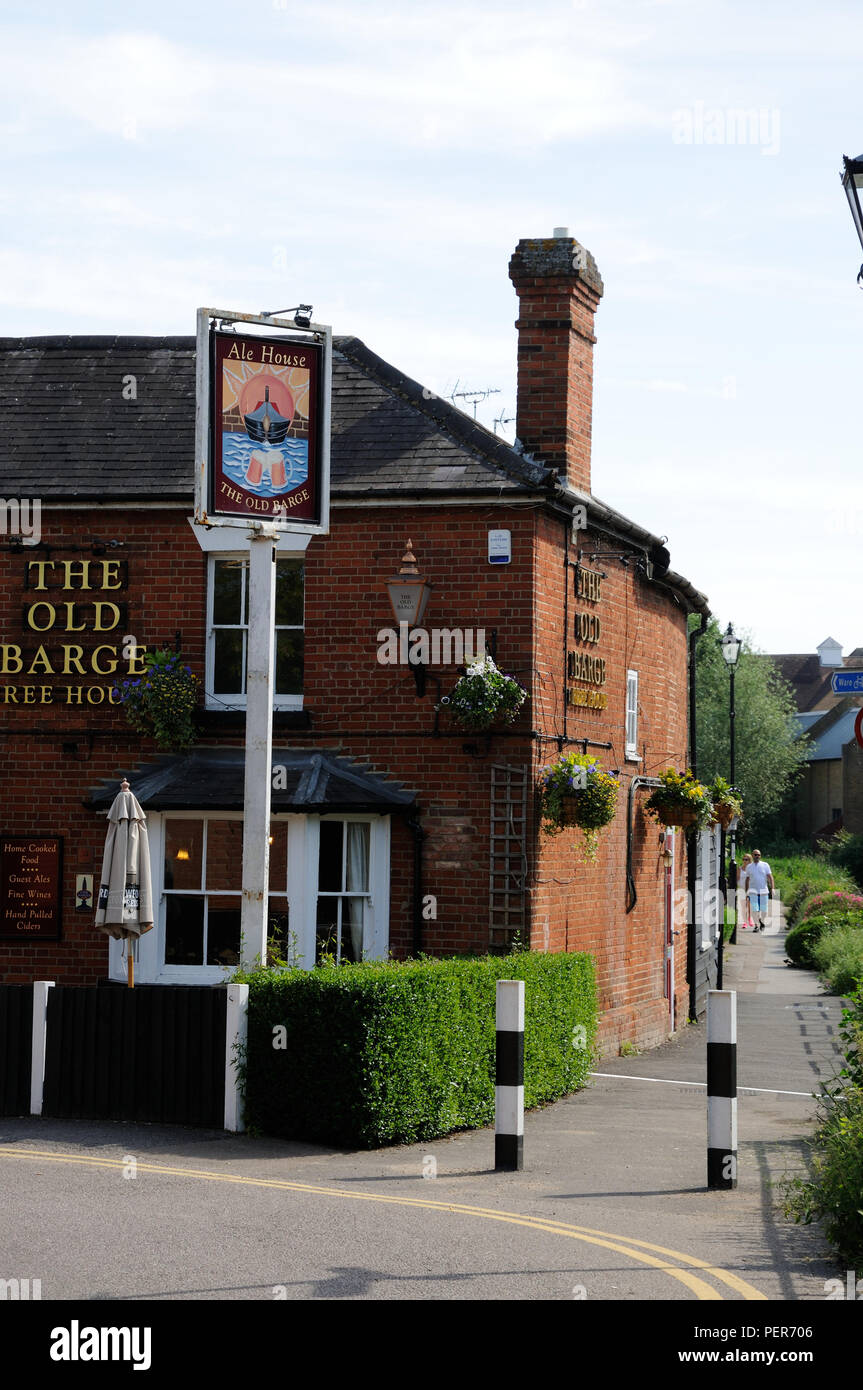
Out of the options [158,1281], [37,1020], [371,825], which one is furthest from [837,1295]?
[371,825]

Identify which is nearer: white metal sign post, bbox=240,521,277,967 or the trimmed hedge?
the trimmed hedge

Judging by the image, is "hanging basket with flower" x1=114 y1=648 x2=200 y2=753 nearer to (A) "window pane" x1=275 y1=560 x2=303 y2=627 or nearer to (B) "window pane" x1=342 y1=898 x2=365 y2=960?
(A) "window pane" x1=275 y1=560 x2=303 y2=627

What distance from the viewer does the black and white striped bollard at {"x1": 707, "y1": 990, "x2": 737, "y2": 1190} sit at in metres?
9.90

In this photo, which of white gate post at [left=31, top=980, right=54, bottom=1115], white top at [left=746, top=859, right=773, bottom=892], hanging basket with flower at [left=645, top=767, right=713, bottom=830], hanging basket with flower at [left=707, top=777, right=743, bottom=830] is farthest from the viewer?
white top at [left=746, top=859, right=773, bottom=892]

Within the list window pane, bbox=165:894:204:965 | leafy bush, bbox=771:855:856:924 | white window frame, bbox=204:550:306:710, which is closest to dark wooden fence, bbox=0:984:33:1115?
window pane, bbox=165:894:204:965

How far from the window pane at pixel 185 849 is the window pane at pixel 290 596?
2189 millimetres

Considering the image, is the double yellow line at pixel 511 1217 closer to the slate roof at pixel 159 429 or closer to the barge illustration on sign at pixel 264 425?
the barge illustration on sign at pixel 264 425

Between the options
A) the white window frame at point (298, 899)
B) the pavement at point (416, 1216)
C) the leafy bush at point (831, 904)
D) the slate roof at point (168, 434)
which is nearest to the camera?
the pavement at point (416, 1216)

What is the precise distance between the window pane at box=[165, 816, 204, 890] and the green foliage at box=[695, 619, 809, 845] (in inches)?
1684

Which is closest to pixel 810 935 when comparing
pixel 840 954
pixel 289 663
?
pixel 840 954

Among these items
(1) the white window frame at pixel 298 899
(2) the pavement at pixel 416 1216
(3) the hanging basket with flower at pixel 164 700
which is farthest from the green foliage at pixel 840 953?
(2) the pavement at pixel 416 1216

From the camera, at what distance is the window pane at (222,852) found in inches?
627
